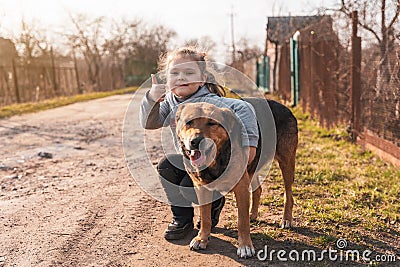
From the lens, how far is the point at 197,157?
10.6 ft

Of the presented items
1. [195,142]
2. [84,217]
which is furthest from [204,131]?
[84,217]

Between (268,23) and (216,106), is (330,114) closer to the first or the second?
(216,106)

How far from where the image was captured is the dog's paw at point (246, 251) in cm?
350

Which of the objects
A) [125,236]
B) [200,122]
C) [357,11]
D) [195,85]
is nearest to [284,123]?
[195,85]

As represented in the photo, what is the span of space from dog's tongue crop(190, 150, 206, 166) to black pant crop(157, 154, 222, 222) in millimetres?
918

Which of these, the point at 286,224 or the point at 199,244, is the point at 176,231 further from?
the point at 286,224

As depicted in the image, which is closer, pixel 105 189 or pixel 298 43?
pixel 105 189

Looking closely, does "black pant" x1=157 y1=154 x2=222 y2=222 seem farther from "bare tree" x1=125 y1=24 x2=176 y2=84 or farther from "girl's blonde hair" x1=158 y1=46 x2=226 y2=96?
"bare tree" x1=125 y1=24 x2=176 y2=84

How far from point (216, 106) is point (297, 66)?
10.4 meters

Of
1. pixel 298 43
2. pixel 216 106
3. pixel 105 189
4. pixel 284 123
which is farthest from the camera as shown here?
pixel 298 43

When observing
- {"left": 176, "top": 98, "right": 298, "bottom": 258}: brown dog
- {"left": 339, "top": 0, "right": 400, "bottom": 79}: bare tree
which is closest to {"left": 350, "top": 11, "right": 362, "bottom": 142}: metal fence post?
{"left": 339, "top": 0, "right": 400, "bottom": 79}: bare tree

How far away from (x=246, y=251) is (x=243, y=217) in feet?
0.86

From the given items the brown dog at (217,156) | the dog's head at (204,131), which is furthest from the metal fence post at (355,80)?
the dog's head at (204,131)

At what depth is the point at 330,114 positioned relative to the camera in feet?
31.1
